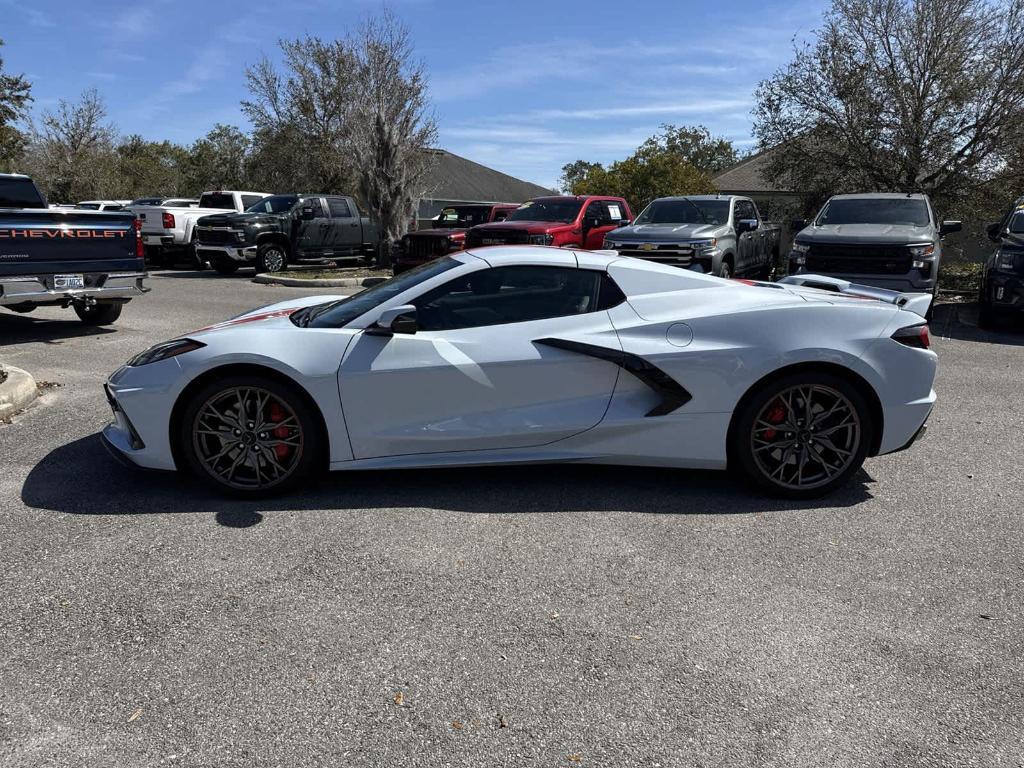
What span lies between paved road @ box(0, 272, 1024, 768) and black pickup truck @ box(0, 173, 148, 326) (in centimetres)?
467

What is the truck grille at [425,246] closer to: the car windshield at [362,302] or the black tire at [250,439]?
the car windshield at [362,302]

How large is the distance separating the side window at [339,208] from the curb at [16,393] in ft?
48.2

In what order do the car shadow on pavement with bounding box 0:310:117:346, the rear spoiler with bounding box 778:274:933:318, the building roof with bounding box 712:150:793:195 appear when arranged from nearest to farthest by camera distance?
the rear spoiler with bounding box 778:274:933:318 → the car shadow on pavement with bounding box 0:310:117:346 → the building roof with bounding box 712:150:793:195

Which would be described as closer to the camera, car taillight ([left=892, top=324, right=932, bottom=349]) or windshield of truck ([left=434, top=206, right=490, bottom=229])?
car taillight ([left=892, top=324, right=932, bottom=349])

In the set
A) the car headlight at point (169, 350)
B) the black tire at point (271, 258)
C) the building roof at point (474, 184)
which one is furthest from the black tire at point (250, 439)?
the building roof at point (474, 184)

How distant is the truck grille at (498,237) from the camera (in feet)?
50.1

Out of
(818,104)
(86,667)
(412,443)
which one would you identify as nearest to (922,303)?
(412,443)

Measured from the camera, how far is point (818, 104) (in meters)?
20.2

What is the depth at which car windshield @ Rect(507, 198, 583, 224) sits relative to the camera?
54.2ft

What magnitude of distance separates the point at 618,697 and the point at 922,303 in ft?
12.9

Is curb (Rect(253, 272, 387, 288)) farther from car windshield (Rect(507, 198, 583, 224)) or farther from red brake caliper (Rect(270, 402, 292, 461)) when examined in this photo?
red brake caliper (Rect(270, 402, 292, 461))

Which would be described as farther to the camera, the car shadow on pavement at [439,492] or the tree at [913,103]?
the tree at [913,103]

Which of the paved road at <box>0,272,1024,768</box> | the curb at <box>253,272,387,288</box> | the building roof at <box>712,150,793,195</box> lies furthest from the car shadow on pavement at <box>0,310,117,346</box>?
the building roof at <box>712,150,793,195</box>

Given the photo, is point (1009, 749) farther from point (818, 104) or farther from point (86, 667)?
point (818, 104)
